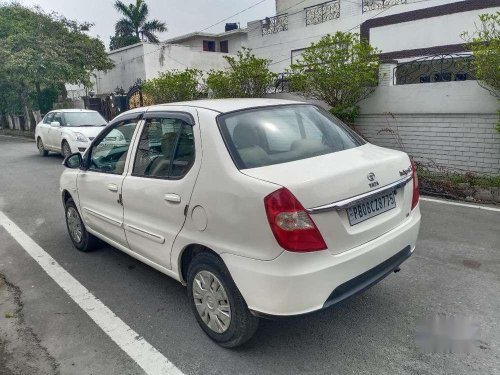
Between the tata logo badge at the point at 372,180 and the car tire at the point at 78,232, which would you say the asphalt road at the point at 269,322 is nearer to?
the car tire at the point at 78,232

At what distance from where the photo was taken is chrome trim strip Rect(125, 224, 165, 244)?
10.3ft

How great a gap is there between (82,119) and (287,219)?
1167cm

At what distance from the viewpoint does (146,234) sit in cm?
330

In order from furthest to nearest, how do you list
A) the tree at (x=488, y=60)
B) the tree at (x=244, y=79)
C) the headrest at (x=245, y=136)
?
the tree at (x=244, y=79) → the tree at (x=488, y=60) → the headrest at (x=245, y=136)

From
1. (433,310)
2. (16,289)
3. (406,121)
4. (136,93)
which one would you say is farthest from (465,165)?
(136,93)

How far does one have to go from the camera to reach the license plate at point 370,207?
2.55 m

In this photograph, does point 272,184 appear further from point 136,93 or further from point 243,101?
point 136,93

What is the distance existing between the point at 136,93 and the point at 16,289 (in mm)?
14711

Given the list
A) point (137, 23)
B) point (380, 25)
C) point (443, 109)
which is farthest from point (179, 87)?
point (137, 23)

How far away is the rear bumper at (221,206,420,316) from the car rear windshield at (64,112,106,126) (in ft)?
36.6

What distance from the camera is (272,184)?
92.4 inches

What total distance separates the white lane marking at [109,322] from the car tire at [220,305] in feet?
1.20

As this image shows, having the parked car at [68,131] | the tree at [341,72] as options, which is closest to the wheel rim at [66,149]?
the parked car at [68,131]

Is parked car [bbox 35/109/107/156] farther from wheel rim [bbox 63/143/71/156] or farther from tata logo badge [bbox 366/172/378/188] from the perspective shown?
tata logo badge [bbox 366/172/378/188]
